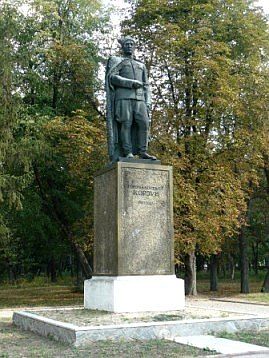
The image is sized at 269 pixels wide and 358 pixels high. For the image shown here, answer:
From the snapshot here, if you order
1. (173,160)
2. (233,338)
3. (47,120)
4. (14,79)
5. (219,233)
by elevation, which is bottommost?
(233,338)

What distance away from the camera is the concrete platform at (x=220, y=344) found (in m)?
7.13

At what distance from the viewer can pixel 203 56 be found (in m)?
21.1

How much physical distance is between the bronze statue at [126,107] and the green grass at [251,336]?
13.0 ft

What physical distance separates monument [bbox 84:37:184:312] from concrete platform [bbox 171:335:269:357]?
204cm

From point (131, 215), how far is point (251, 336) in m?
3.24

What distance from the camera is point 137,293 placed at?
1011cm

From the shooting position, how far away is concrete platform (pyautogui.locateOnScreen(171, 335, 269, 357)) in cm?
713

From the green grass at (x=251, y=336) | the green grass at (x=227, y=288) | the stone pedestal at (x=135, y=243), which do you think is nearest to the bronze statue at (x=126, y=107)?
the stone pedestal at (x=135, y=243)

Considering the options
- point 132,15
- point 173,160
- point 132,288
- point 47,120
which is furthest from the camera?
point 132,15

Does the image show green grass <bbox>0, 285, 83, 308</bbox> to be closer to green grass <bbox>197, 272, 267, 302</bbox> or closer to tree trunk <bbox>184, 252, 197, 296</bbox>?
tree trunk <bbox>184, 252, 197, 296</bbox>

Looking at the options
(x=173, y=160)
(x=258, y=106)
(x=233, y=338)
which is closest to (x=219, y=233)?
(x=173, y=160)

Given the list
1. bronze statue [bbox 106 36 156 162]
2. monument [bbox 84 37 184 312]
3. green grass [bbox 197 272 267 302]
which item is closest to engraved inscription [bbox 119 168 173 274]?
monument [bbox 84 37 184 312]

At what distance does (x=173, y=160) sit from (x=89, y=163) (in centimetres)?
318

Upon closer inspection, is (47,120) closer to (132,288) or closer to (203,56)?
(203,56)
